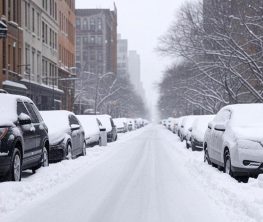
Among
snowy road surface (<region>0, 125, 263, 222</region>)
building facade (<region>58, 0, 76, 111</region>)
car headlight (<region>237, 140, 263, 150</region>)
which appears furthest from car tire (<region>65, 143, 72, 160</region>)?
building facade (<region>58, 0, 76, 111</region>)

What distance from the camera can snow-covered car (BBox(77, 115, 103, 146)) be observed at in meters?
26.8

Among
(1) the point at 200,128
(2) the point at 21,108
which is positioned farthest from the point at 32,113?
(1) the point at 200,128

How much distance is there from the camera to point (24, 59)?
4503 centimetres

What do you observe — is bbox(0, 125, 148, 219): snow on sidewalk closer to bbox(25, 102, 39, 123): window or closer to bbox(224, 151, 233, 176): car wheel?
bbox(25, 102, 39, 123): window

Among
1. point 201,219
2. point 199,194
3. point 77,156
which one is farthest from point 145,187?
point 77,156

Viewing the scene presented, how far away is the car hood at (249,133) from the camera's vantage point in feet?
40.1

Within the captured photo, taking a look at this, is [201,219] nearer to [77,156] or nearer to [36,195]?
[36,195]

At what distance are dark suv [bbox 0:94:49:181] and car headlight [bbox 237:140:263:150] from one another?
4664mm

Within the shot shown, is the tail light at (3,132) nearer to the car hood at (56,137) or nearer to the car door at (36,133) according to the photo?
the car door at (36,133)

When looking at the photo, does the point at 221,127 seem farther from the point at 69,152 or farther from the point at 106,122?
the point at 106,122

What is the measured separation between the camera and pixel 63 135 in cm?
1758

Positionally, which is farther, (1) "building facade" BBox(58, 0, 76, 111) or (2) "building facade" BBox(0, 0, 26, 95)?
(1) "building facade" BBox(58, 0, 76, 111)

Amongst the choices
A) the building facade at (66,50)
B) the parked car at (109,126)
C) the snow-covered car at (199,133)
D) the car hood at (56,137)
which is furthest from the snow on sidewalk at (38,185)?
the building facade at (66,50)

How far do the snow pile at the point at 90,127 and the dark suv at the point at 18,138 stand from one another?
12125 mm
